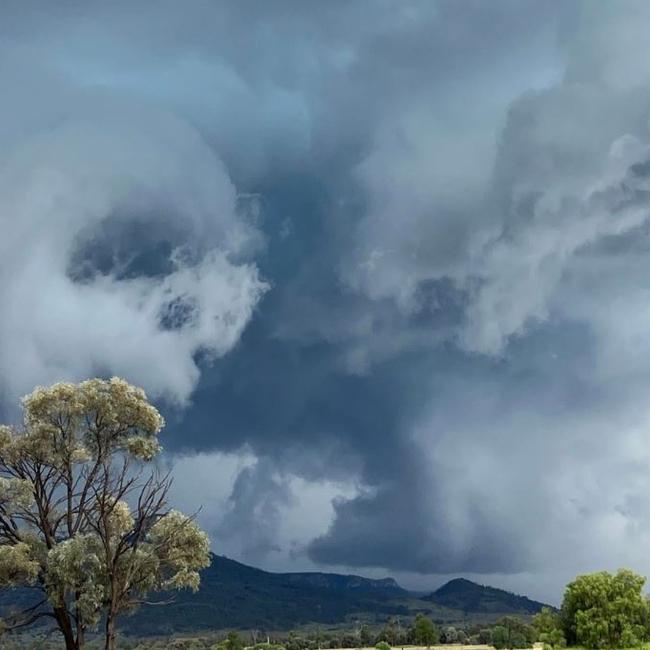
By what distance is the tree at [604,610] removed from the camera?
222 feet

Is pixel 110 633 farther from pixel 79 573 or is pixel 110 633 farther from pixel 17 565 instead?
pixel 17 565

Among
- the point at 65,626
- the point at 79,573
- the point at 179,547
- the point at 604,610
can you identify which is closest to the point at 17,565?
the point at 79,573

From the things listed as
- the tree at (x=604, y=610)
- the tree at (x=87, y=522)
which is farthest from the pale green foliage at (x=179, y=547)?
the tree at (x=604, y=610)

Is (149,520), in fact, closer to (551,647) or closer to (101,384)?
(101,384)

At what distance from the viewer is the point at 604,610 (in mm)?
69438

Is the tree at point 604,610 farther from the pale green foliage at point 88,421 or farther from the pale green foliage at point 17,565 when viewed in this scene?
Answer: the pale green foliage at point 17,565

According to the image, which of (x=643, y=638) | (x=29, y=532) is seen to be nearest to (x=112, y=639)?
(x=29, y=532)

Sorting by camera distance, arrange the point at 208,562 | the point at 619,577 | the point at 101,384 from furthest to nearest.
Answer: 1. the point at 619,577
2. the point at 208,562
3. the point at 101,384

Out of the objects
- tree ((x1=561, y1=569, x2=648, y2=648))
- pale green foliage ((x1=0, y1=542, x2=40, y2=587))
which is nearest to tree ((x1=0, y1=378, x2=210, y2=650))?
pale green foliage ((x1=0, y1=542, x2=40, y2=587))

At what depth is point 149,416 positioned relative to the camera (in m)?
63.1

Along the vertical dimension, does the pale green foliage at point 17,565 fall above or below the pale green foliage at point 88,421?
below

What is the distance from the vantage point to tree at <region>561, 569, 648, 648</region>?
67625 mm

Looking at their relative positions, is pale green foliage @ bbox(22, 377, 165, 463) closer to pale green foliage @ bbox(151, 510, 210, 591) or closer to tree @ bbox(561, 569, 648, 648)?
pale green foliage @ bbox(151, 510, 210, 591)

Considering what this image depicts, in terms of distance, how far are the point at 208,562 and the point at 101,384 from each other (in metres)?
15.9
